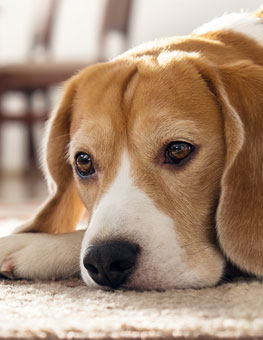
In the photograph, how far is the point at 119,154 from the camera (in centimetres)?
187

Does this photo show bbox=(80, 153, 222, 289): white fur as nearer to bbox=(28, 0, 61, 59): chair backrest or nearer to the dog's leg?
the dog's leg

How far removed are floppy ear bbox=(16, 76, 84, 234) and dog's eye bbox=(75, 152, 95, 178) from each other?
0.29 m

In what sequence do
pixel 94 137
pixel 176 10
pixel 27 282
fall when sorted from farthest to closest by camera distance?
pixel 176 10 < pixel 94 137 < pixel 27 282

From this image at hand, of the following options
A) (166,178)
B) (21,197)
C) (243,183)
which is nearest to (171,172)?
(166,178)

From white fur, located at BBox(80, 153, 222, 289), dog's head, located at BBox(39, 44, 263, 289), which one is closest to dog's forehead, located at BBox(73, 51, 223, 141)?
dog's head, located at BBox(39, 44, 263, 289)

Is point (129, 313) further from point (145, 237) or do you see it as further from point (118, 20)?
point (118, 20)

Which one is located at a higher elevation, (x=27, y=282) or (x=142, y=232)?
(x=142, y=232)

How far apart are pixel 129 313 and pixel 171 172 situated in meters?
0.54

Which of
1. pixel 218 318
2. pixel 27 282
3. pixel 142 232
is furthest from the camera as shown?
pixel 27 282

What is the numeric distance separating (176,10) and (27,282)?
8.30 meters

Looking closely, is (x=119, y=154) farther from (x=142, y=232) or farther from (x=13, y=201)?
(x=13, y=201)

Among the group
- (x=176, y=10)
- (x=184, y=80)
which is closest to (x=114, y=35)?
(x=176, y=10)

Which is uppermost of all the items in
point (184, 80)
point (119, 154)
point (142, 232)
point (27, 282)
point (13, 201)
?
point (184, 80)

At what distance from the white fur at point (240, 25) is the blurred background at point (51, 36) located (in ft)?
13.3
